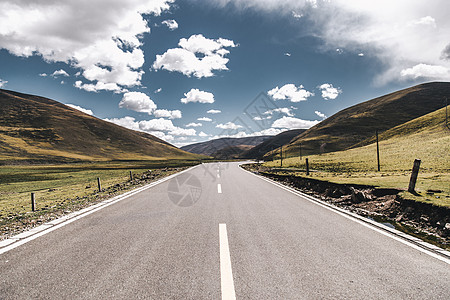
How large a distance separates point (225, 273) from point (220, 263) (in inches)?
14.1

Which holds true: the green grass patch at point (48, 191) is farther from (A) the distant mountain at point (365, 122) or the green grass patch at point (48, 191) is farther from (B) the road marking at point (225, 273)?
(A) the distant mountain at point (365, 122)

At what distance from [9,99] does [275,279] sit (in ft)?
880

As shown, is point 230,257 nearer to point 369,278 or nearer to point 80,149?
point 369,278

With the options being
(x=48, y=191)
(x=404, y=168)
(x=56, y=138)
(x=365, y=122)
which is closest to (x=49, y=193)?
(x=48, y=191)

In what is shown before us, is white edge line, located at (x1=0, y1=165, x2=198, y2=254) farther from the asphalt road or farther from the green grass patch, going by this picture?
the green grass patch

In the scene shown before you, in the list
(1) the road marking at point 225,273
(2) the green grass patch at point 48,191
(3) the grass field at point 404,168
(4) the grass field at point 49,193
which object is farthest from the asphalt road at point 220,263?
(2) the green grass patch at point 48,191

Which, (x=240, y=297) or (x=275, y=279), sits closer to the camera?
(x=240, y=297)

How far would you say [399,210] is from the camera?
7684mm

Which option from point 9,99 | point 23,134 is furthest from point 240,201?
point 9,99

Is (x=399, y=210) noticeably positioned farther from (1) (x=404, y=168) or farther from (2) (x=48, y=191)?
(1) (x=404, y=168)

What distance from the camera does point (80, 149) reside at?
143375 mm

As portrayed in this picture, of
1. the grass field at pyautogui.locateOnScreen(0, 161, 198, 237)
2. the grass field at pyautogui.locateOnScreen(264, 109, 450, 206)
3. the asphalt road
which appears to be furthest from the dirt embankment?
the grass field at pyautogui.locateOnScreen(0, 161, 198, 237)

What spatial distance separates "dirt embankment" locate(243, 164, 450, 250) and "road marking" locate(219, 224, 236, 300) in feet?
14.6

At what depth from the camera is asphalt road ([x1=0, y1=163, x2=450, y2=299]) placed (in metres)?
3.19
